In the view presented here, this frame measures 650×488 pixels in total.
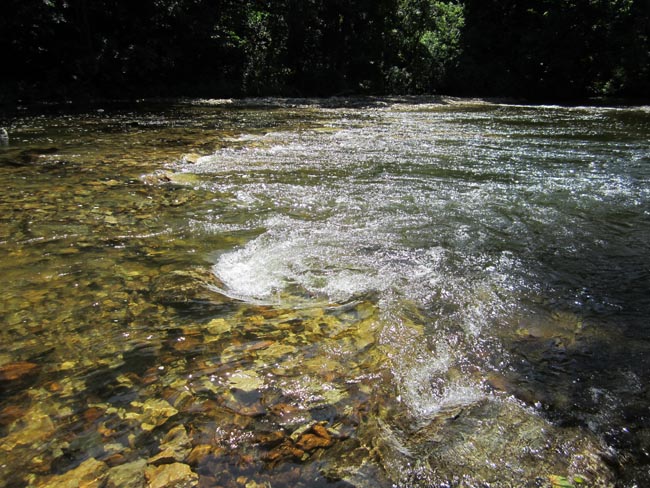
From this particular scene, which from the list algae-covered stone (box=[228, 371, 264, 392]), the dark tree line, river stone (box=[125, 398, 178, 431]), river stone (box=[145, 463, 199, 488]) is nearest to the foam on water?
algae-covered stone (box=[228, 371, 264, 392])

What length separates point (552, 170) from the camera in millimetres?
6062

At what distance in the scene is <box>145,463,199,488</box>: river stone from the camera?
1479mm

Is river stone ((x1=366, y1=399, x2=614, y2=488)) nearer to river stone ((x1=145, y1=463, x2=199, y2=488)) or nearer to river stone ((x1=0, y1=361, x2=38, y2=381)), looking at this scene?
river stone ((x1=145, y1=463, x2=199, y2=488))

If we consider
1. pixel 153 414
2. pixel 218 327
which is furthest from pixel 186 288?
pixel 153 414

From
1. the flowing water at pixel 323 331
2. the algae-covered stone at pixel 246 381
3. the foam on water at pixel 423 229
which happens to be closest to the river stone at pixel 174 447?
the flowing water at pixel 323 331

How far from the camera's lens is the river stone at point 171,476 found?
1.48 meters

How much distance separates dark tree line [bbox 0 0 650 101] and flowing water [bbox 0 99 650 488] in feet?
47.8

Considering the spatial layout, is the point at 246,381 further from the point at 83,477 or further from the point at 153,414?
the point at 83,477

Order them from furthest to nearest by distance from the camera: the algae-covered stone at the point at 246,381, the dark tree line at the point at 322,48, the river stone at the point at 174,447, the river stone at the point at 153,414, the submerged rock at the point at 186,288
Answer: the dark tree line at the point at 322,48 < the submerged rock at the point at 186,288 < the algae-covered stone at the point at 246,381 < the river stone at the point at 153,414 < the river stone at the point at 174,447

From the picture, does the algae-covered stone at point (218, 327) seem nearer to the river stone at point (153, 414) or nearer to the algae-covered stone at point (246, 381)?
the algae-covered stone at point (246, 381)

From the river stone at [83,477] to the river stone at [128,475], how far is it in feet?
0.09

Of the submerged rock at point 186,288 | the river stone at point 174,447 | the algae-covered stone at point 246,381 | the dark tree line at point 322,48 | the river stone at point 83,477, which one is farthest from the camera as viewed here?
the dark tree line at point 322,48

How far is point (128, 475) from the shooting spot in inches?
59.1

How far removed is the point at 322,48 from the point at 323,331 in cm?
2355
